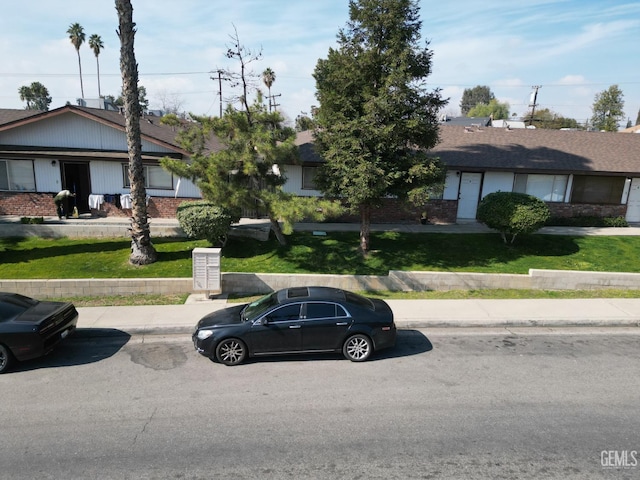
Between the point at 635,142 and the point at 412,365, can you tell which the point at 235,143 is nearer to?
the point at 412,365

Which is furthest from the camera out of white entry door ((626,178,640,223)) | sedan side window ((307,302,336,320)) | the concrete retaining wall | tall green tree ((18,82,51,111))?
tall green tree ((18,82,51,111))

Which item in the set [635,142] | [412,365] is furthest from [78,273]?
[635,142]

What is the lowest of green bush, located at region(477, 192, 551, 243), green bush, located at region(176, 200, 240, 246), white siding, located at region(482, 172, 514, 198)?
green bush, located at region(176, 200, 240, 246)

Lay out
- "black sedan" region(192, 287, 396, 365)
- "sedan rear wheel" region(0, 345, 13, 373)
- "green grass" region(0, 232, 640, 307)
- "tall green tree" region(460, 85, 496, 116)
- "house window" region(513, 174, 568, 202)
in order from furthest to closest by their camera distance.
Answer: "tall green tree" region(460, 85, 496, 116) < "house window" region(513, 174, 568, 202) < "green grass" region(0, 232, 640, 307) < "black sedan" region(192, 287, 396, 365) < "sedan rear wheel" region(0, 345, 13, 373)

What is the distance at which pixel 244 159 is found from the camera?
45.0 ft

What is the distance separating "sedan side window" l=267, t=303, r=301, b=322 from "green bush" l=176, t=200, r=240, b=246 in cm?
711

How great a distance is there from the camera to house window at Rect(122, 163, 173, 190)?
19731 millimetres

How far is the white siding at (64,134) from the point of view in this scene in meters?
19.2

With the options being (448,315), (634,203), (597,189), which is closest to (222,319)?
(448,315)

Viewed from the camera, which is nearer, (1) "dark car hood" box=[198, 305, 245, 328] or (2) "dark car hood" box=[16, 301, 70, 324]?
(2) "dark car hood" box=[16, 301, 70, 324]

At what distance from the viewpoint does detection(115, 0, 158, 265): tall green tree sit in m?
13.5

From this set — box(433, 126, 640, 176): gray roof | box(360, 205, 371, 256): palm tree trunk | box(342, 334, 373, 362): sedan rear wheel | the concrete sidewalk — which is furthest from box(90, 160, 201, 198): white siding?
box(342, 334, 373, 362): sedan rear wheel

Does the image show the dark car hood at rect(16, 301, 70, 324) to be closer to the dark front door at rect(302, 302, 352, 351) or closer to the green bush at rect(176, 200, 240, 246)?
the dark front door at rect(302, 302, 352, 351)

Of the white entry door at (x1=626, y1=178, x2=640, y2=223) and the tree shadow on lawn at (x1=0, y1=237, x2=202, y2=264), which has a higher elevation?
the white entry door at (x1=626, y1=178, x2=640, y2=223)
